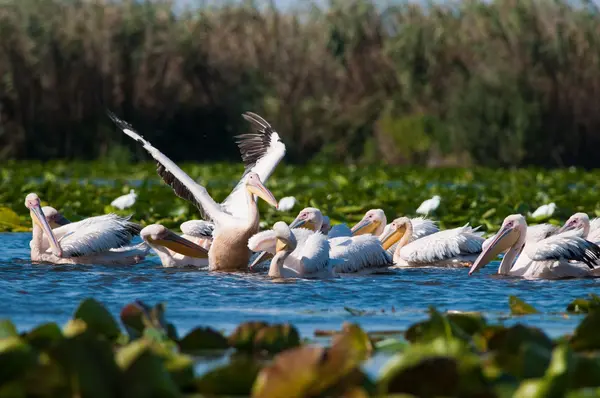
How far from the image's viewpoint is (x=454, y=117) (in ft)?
78.5

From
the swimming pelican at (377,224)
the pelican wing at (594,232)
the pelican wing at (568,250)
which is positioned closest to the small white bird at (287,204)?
the swimming pelican at (377,224)

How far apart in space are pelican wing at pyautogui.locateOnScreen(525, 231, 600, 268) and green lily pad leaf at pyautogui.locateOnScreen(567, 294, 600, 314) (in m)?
1.90

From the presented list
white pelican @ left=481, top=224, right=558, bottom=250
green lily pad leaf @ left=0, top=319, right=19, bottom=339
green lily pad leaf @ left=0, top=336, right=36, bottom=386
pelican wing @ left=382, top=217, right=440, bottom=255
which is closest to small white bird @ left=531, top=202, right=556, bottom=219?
pelican wing @ left=382, top=217, right=440, bottom=255

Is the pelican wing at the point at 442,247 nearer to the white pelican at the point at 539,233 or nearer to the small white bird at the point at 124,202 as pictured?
the white pelican at the point at 539,233

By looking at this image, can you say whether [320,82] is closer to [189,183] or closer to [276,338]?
[189,183]

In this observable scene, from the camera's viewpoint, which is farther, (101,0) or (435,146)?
(101,0)

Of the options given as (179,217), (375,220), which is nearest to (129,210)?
(179,217)

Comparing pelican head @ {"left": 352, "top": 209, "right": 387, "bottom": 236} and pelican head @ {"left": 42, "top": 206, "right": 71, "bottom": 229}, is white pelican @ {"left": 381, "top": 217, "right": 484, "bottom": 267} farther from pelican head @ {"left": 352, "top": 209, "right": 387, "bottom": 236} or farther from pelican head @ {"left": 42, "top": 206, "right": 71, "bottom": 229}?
pelican head @ {"left": 42, "top": 206, "right": 71, "bottom": 229}

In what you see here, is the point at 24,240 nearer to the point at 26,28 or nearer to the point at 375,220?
the point at 375,220

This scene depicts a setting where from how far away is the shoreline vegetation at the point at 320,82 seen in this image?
78.2 feet

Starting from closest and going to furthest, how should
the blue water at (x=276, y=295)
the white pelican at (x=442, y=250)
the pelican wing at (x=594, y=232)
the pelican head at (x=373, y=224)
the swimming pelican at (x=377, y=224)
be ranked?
the blue water at (x=276, y=295) → the pelican wing at (x=594, y=232) → the white pelican at (x=442, y=250) → the swimming pelican at (x=377, y=224) → the pelican head at (x=373, y=224)

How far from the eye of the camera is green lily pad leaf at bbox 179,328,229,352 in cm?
416

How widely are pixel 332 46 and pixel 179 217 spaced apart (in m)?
15.9

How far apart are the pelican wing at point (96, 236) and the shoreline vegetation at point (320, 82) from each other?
1503cm
